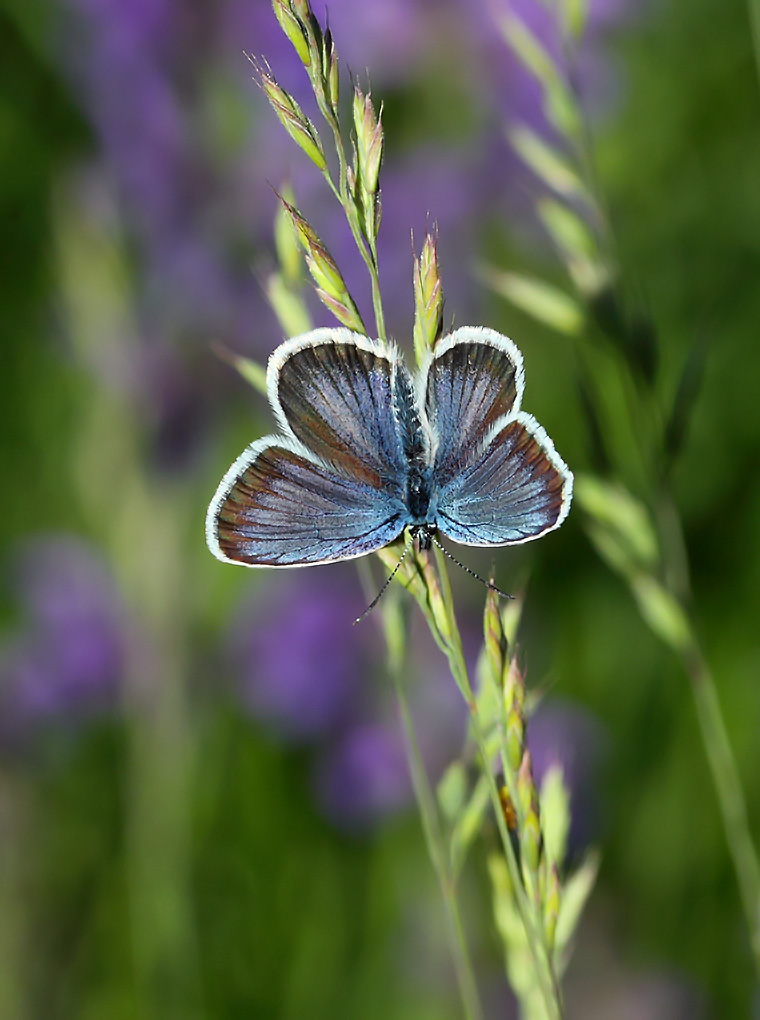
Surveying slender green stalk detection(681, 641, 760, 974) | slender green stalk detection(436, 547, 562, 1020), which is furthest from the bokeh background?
slender green stalk detection(436, 547, 562, 1020)

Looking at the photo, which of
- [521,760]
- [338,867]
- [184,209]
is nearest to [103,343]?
[184,209]

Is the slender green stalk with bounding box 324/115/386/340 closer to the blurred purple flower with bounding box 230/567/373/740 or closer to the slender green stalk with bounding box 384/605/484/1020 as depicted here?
the slender green stalk with bounding box 384/605/484/1020

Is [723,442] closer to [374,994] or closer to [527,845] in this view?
[374,994]

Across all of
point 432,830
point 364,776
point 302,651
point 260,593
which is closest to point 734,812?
point 432,830

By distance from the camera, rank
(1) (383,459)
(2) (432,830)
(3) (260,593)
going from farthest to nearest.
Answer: (3) (260,593) → (1) (383,459) → (2) (432,830)

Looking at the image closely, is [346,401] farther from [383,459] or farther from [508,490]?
[508,490]

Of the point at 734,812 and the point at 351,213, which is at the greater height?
the point at 351,213
